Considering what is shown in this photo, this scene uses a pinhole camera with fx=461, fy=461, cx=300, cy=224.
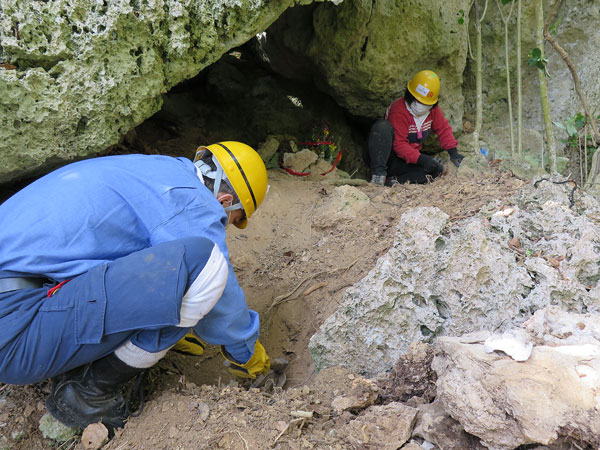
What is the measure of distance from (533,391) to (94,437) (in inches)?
60.3

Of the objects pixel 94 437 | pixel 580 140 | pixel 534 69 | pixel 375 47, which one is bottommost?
pixel 94 437

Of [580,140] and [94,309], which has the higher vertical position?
[580,140]

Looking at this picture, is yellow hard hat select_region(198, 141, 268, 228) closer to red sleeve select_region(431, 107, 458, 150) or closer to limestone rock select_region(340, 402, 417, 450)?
limestone rock select_region(340, 402, 417, 450)

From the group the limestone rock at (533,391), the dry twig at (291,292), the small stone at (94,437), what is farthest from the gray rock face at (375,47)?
the small stone at (94,437)

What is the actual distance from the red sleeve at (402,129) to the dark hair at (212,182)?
3.11 metres

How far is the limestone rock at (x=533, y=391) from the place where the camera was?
1223 mm

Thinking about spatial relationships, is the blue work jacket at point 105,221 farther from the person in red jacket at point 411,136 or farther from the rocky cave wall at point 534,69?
the rocky cave wall at point 534,69

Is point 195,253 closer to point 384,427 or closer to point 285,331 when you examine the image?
point 384,427

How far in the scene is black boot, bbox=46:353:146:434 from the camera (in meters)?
1.77

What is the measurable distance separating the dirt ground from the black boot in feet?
0.32

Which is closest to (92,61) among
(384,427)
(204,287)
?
(204,287)

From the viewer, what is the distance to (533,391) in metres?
1.27

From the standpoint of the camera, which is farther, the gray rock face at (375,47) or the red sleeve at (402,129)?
the red sleeve at (402,129)

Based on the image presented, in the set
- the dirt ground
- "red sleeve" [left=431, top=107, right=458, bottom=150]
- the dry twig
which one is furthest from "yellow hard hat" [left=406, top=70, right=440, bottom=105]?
the dry twig
